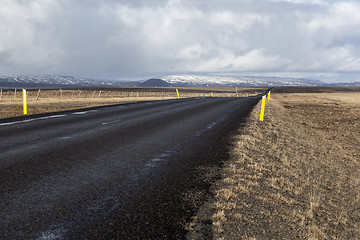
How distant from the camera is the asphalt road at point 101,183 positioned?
10.7ft

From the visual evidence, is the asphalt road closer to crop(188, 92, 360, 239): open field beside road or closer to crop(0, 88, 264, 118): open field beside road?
crop(188, 92, 360, 239): open field beside road

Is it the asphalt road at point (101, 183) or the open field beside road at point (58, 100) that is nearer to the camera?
the asphalt road at point (101, 183)

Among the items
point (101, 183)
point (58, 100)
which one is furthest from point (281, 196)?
point (58, 100)

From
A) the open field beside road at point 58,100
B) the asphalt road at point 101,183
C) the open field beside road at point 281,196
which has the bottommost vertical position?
the open field beside road at point 281,196

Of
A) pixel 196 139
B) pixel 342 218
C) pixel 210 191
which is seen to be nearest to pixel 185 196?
pixel 210 191

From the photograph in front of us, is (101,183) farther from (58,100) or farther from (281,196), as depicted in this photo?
(58,100)

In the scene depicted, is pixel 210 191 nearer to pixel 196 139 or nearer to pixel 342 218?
pixel 342 218

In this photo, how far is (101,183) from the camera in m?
4.70

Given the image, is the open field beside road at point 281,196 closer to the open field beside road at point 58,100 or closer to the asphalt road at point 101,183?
the asphalt road at point 101,183

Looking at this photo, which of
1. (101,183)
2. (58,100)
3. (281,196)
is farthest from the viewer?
(58,100)

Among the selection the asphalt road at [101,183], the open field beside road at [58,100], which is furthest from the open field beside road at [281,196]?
the open field beside road at [58,100]

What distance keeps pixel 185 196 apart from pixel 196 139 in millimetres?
4488

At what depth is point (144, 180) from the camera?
4.90 metres

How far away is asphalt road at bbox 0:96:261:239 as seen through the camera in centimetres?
328
